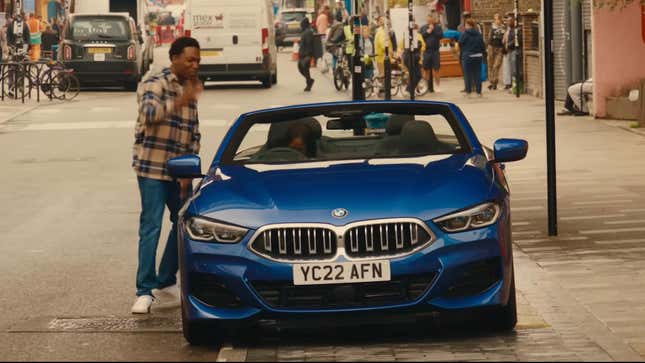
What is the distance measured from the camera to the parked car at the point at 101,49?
131 ft

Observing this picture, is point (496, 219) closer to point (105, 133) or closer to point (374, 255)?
point (374, 255)

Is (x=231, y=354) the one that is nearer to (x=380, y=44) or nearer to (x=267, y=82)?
(x=380, y=44)

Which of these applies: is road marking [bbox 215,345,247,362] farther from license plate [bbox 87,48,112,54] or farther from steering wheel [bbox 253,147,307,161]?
license plate [bbox 87,48,112,54]

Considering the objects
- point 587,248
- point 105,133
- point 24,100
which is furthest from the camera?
point 24,100

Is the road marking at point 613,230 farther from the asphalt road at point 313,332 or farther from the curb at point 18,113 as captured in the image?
the curb at point 18,113

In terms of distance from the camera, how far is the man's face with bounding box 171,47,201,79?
9.91m

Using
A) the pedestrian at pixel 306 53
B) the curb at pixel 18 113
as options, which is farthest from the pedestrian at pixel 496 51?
the curb at pixel 18 113

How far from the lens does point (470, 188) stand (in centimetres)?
833

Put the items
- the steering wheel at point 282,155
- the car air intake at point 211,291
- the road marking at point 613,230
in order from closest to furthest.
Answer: the car air intake at point 211,291 → the steering wheel at point 282,155 → the road marking at point 613,230

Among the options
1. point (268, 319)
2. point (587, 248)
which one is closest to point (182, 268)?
point (268, 319)

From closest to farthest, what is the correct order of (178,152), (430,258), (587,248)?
(430,258) → (178,152) → (587,248)

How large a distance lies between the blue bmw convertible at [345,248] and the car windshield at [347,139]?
0.57 metres

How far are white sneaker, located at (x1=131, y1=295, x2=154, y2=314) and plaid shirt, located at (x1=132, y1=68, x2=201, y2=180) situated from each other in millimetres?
720

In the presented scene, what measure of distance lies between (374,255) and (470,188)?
69cm
